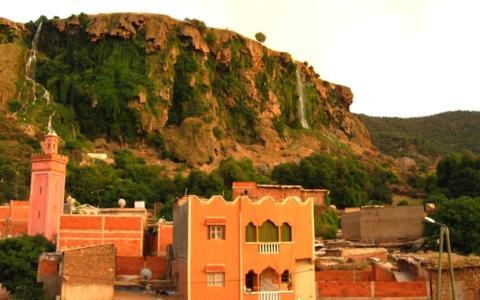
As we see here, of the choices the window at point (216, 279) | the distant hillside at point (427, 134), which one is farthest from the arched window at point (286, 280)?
the distant hillside at point (427, 134)

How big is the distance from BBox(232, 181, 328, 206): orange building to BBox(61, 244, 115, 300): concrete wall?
20.1m

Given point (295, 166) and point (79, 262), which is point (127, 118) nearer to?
point (295, 166)

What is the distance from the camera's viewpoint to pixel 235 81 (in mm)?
98625

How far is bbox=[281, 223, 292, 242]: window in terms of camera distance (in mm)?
28278

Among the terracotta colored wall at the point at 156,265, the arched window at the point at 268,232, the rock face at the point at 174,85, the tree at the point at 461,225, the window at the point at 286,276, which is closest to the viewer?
the arched window at the point at 268,232

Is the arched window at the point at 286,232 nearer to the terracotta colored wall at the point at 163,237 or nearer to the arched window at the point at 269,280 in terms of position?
the arched window at the point at 269,280

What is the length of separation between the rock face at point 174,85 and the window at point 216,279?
5307 cm

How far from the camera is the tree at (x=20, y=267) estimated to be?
1234 inches

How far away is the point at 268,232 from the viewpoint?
92.0 ft

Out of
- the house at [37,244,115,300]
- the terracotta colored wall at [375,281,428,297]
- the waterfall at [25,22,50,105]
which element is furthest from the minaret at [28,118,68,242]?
the waterfall at [25,22,50,105]

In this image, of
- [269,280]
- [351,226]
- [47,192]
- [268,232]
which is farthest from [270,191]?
[269,280]

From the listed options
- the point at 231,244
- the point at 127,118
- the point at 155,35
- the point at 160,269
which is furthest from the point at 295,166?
the point at 231,244

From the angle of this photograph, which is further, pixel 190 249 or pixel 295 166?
pixel 295 166

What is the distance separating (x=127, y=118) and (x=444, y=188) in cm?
4150
